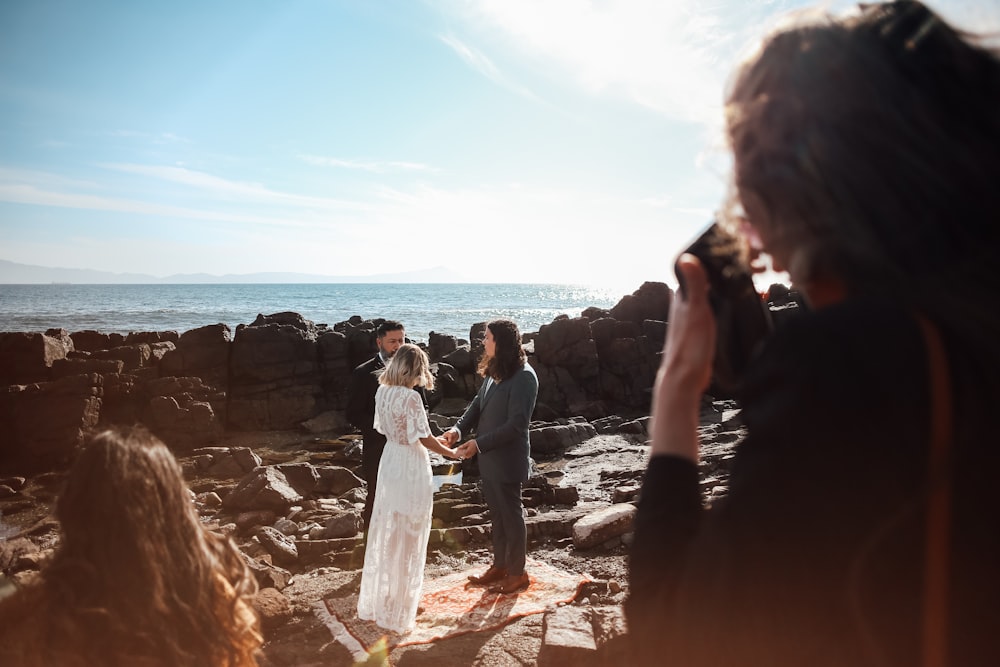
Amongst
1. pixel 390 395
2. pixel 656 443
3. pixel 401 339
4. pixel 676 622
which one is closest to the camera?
pixel 676 622

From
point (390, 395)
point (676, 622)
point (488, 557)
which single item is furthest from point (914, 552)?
point (488, 557)

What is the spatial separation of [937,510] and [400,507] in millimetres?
5493

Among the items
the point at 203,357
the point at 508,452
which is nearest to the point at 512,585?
the point at 508,452

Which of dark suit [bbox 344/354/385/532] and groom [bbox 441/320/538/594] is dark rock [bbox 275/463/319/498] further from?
groom [bbox 441/320/538/594]

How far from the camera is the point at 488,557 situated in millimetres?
7953

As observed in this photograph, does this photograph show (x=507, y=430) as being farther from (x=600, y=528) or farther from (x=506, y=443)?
(x=600, y=528)

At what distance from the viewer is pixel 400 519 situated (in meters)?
5.84

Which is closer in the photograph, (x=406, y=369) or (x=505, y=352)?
(x=406, y=369)

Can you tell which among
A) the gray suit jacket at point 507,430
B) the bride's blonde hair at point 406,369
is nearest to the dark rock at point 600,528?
the gray suit jacket at point 507,430

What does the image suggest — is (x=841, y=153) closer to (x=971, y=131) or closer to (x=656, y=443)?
(x=971, y=131)

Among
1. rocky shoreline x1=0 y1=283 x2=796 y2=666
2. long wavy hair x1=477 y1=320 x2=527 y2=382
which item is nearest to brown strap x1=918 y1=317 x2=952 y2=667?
rocky shoreline x1=0 y1=283 x2=796 y2=666

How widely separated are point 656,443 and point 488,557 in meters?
7.51

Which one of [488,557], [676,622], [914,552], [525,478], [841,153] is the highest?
[841,153]

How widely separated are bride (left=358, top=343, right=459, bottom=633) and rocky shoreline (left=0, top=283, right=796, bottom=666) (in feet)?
1.49
